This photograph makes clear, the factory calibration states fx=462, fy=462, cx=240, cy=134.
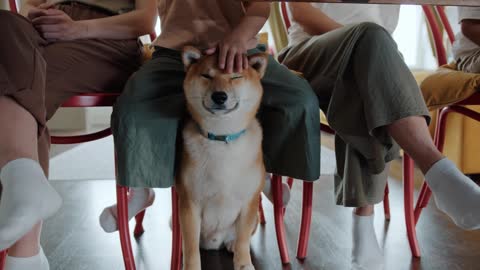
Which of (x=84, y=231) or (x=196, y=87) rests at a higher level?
(x=196, y=87)

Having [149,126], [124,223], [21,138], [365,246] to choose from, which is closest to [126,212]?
[124,223]

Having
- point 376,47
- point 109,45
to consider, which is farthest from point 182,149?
point 376,47

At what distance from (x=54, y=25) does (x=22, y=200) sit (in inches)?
18.0

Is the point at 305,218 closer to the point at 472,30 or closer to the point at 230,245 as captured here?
the point at 230,245

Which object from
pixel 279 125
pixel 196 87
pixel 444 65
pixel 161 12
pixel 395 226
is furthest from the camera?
pixel 395 226

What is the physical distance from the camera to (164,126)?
98 centimetres

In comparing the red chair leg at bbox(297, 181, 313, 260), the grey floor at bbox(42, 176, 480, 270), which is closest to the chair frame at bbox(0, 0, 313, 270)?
the red chair leg at bbox(297, 181, 313, 260)

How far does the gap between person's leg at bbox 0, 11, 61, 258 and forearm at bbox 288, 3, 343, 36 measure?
662 mm

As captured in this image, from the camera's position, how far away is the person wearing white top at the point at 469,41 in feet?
4.02

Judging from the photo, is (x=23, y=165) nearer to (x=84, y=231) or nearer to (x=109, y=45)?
(x=109, y=45)

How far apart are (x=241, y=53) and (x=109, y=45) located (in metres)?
0.37

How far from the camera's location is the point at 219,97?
0.88 meters

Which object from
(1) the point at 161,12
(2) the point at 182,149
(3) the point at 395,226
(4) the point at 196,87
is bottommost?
(3) the point at 395,226

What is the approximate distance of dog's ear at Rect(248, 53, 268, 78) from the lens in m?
0.95
